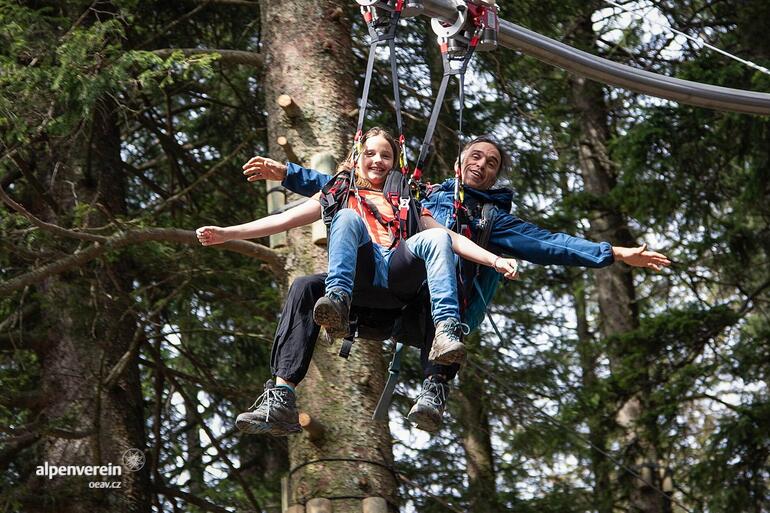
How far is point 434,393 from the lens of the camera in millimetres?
5602

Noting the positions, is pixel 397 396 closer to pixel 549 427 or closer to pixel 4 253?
pixel 549 427

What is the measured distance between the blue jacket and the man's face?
0.24 ft

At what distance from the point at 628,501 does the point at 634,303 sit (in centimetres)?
238

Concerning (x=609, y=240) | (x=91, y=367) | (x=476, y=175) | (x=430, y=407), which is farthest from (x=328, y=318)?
(x=609, y=240)

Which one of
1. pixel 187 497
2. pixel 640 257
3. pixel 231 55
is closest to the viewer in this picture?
pixel 640 257

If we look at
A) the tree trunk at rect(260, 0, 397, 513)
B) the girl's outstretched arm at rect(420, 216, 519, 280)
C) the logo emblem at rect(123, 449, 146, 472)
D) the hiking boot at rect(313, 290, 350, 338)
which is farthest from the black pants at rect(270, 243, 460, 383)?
the logo emblem at rect(123, 449, 146, 472)

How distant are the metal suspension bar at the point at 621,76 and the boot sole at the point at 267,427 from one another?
218cm

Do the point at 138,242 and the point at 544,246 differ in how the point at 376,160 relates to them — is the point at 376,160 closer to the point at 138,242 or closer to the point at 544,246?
the point at 544,246

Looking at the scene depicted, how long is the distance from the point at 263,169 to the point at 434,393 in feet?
4.40

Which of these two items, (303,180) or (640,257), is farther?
(303,180)

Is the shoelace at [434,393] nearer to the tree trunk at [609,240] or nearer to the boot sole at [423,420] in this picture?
the boot sole at [423,420]

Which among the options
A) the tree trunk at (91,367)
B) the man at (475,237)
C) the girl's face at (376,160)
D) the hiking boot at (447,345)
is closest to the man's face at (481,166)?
the man at (475,237)

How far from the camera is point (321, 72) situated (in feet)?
24.4

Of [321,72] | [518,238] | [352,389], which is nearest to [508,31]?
[518,238]
